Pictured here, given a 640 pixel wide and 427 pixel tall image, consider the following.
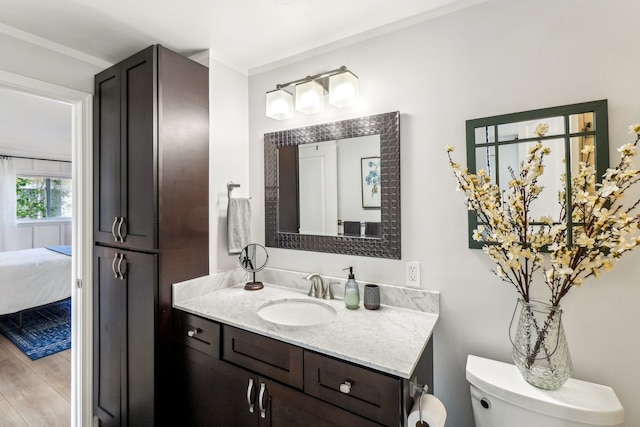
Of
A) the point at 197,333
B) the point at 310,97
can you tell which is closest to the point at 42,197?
the point at 197,333

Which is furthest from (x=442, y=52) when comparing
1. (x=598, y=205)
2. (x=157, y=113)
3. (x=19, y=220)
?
(x=19, y=220)

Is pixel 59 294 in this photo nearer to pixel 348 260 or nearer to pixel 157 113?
pixel 157 113

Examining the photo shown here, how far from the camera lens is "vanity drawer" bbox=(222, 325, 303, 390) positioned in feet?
3.86

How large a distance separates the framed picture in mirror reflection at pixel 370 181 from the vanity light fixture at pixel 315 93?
0.34 metres

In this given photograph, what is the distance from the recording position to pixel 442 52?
1434 millimetres

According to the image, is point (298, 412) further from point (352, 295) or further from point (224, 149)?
point (224, 149)

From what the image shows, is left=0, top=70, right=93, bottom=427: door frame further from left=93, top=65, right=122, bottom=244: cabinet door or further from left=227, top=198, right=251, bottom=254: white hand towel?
left=227, top=198, right=251, bottom=254: white hand towel

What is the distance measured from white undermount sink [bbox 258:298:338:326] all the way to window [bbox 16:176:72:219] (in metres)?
5.97

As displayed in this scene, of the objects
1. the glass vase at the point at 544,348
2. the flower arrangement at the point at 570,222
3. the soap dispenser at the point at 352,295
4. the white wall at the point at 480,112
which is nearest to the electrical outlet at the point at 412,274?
the white wall at the point at 480,112

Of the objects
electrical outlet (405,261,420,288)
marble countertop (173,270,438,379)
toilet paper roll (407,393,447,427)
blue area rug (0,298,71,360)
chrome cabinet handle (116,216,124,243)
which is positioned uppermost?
chrome cabinet handle (116,216,124,243)

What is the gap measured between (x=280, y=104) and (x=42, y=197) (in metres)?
5.98

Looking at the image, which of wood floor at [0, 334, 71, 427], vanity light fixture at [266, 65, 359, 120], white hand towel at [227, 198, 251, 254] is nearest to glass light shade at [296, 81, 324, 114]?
vanity light fixture at [266, 65, 359, 120]

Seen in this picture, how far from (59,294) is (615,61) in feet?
16.9

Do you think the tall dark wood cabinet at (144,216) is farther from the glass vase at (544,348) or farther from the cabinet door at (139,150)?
the glass vase at (544,348)
